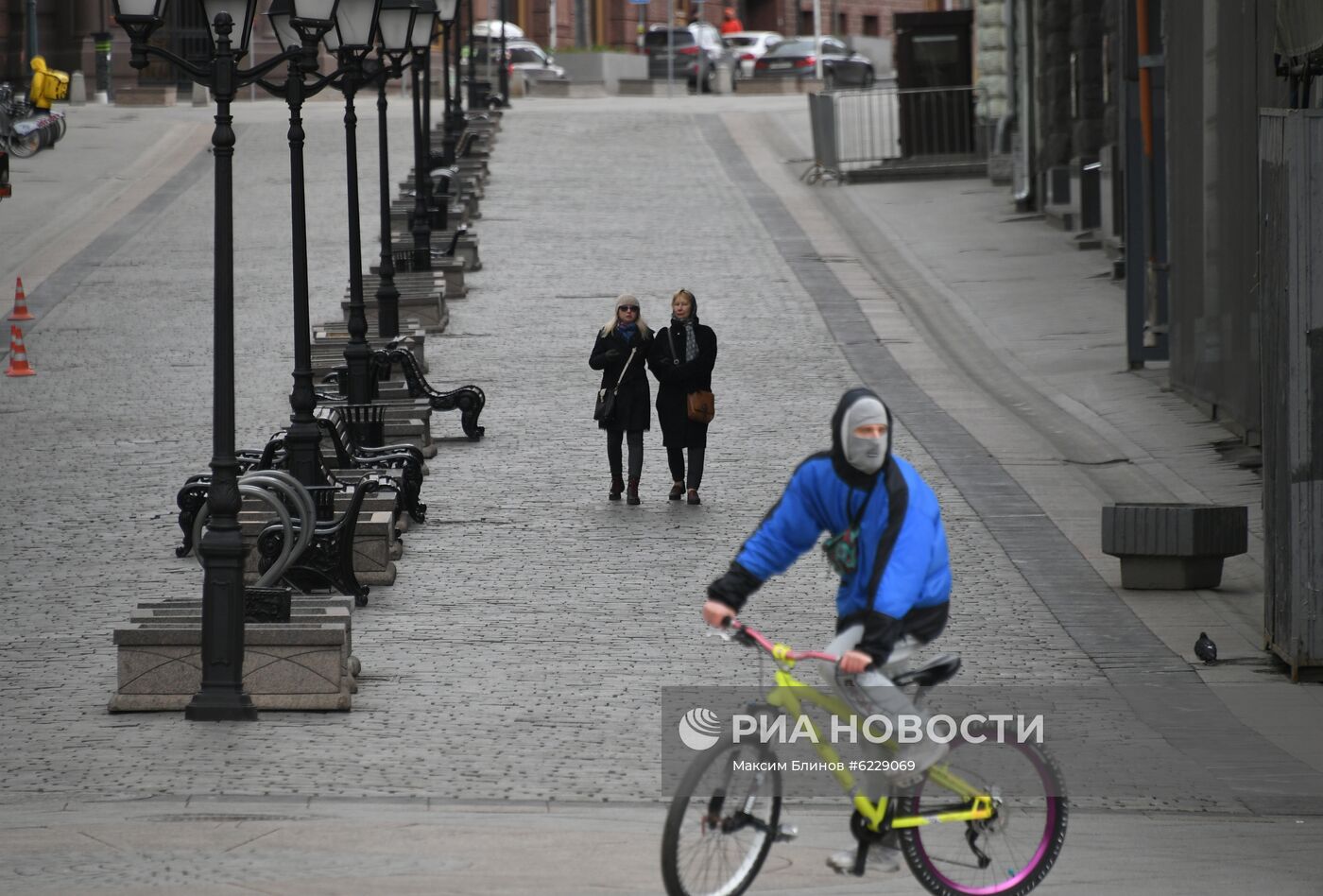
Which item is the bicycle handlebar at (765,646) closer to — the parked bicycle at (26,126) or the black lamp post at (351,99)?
the black lamp post at (351,99)

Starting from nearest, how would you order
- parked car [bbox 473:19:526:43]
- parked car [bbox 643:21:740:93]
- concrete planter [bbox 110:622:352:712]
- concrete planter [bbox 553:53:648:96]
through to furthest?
concrete planter [bbox 110:622:352:712], parked car [bbox 473:19:526:43], parked car [bbox 643:21:740:93], concrete planter [bbox 553:53:648:96]

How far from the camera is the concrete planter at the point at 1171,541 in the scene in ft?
46.1

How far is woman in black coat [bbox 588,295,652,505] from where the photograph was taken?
17.2 metres

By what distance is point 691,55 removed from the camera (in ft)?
234

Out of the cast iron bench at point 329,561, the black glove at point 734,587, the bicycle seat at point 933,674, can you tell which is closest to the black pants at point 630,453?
the cast iron bench at point 329,561

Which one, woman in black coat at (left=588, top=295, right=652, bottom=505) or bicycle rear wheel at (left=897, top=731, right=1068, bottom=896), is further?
woman in black coat at (left=588, top=295, right=652, bottom=505)

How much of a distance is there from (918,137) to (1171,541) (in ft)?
94.7

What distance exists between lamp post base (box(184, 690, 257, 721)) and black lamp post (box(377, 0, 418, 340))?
11575 millimetres

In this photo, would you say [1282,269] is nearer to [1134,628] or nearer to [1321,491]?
[1321,491]

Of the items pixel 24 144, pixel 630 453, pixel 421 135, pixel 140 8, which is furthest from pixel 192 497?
pixel 24 144

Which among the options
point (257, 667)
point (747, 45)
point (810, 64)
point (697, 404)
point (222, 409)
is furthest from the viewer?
point (747, 45)

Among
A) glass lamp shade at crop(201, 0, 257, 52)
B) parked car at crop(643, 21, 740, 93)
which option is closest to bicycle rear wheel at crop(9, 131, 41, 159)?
glass lamp shade at crop(201, 0, 257, 52)

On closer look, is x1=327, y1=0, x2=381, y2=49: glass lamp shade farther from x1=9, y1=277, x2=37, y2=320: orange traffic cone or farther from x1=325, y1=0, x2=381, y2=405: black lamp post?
x1=9, y1=277, x2=37, y2=320: orange traffic cone

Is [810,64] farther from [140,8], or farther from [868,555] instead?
[868,555]
